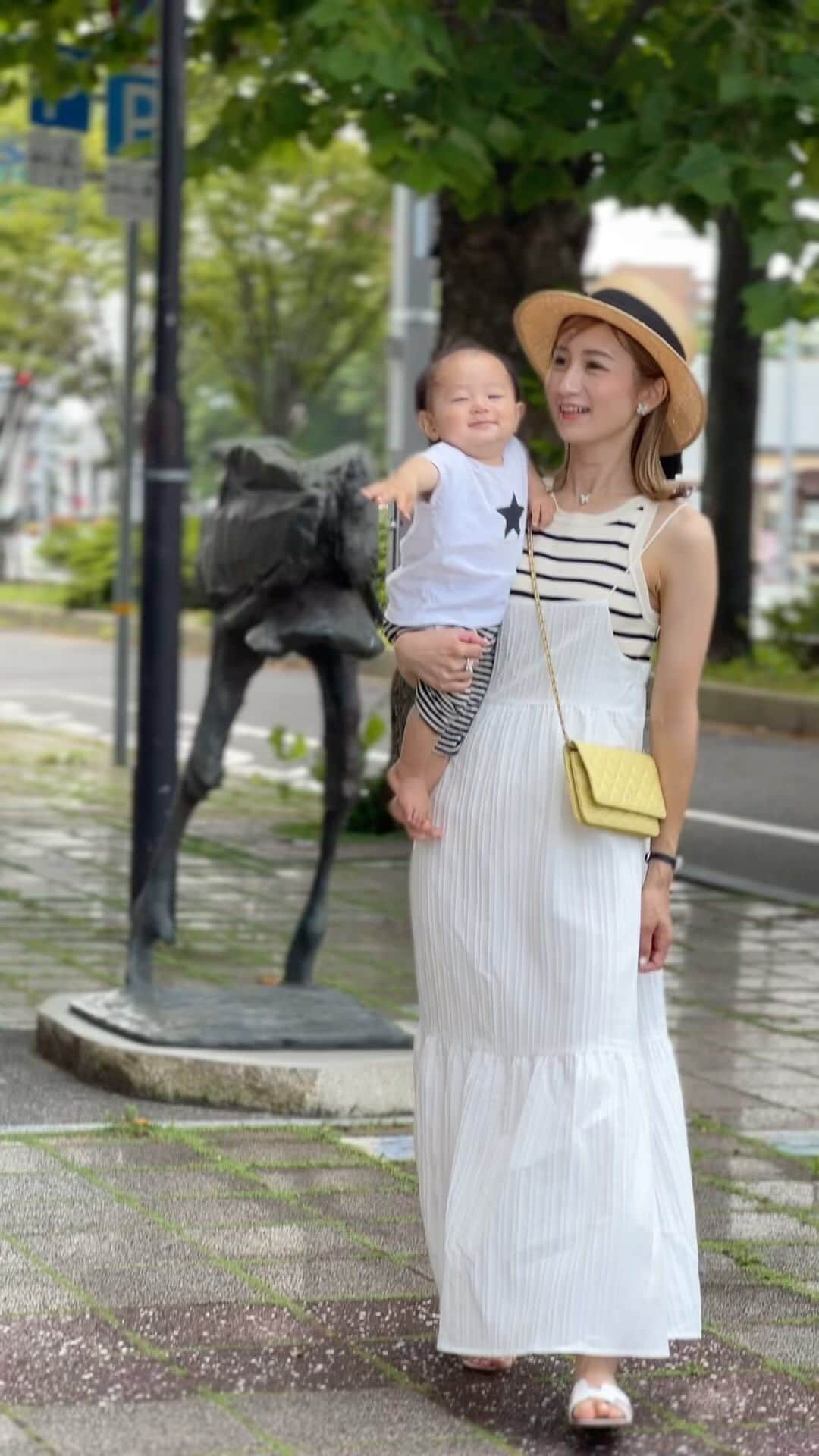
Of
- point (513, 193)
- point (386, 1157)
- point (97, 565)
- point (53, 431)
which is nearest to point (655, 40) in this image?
point (513, 193)

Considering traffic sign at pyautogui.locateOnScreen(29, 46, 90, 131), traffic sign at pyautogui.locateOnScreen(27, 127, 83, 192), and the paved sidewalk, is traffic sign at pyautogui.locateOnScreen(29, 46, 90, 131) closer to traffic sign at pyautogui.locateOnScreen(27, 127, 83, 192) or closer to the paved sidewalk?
traffic sign at pyautogui.locateOnScreen(27, 127, 83, 192)

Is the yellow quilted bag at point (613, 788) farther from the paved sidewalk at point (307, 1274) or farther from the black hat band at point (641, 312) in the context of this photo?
the paved sidewalk at point (307, 1274)

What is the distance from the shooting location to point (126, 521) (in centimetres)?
1695

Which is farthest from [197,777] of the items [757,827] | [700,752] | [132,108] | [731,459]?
[731,459]

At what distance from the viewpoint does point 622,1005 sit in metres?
4.42

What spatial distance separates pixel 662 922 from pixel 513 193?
7.42 m

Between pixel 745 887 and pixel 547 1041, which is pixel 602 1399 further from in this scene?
pixel 745 887

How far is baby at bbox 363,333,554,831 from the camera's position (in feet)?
14.3

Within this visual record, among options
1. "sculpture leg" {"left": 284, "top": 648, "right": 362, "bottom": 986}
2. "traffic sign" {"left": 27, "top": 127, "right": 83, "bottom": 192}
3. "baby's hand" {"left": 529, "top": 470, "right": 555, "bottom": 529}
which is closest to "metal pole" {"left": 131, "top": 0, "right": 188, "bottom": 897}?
"sculpture leg" {"left": 284, "top": 648, "right": 362, "bottom": 986}

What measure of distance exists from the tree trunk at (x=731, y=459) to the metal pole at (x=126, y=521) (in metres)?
6.63

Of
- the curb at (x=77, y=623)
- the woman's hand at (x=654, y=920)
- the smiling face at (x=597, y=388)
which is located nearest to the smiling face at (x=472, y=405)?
the smiling face at (x=597, y=388)

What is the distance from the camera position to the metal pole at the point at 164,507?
8.58 m

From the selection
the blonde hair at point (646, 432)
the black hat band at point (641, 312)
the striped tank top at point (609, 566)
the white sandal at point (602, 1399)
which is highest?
the black hat band at point (641, 312)

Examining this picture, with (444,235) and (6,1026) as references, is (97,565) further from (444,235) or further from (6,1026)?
(6,1026)
